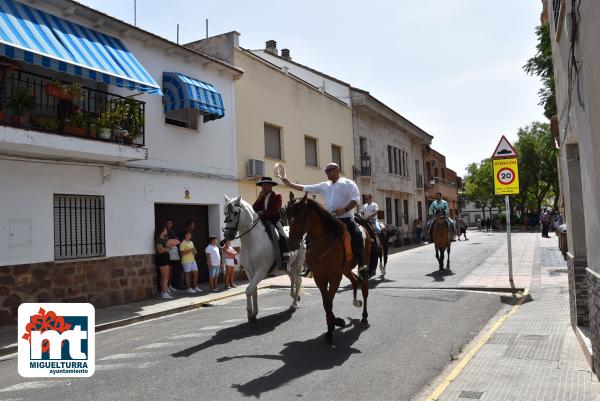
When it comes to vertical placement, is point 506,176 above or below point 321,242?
above

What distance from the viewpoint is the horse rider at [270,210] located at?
887 cm

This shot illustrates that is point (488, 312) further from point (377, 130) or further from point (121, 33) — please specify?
point (377, 130)

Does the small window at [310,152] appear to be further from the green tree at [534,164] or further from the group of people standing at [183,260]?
the green tree at [534,164]

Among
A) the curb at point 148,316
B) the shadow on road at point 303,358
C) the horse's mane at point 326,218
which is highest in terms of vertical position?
the horse's mane at point 326,218

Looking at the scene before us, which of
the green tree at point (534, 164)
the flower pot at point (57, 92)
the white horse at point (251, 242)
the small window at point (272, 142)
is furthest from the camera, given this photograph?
the green tree at point (534, 164)

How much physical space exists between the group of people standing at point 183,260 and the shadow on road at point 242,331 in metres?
4.24

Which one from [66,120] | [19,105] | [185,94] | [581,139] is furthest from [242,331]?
[185,94]

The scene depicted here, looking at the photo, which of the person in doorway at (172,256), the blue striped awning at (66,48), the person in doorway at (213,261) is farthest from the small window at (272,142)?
the blue striped awning at (66,48)

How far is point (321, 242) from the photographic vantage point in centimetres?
688

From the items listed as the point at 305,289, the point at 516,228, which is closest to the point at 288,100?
the point at 305,289

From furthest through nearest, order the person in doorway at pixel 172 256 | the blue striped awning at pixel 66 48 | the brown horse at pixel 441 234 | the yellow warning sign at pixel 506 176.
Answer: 1. the brown horse at pixel 441 234
2. the person in doorway at pixel 172 256
3. the yellow warning sign at pixel 506 176
4. the blue striped awning at pixel 66 48

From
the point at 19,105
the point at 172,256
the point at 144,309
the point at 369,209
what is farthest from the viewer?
the point at 369,209

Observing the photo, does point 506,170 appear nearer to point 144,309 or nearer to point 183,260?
point 183,260

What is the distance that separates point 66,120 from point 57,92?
0.61 metres
